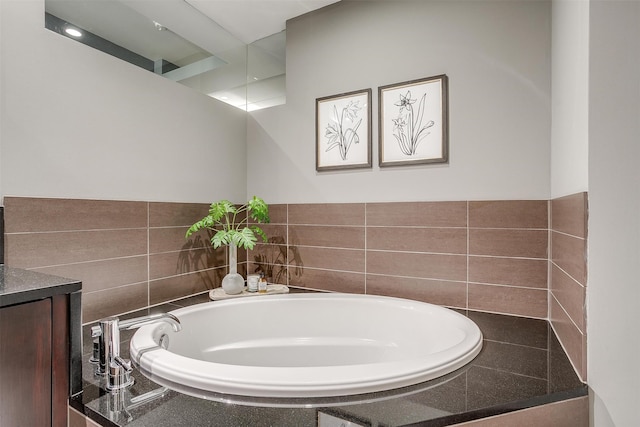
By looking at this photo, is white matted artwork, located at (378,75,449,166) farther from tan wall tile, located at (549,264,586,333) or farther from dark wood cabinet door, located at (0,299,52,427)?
dark wood cabinet door, located at (0,299,52,427)

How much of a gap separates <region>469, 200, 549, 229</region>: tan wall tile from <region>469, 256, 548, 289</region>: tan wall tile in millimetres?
189

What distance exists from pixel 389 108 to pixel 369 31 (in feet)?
1.83

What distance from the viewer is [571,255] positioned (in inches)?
50.0

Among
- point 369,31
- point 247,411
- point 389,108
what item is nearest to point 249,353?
point 247,411

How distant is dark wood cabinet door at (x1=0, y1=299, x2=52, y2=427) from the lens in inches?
36.5

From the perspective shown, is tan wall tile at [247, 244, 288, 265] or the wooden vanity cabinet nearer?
the wooden vanity cabinet

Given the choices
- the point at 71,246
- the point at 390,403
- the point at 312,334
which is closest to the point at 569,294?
the point at 390,403

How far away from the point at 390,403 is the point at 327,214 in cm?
151

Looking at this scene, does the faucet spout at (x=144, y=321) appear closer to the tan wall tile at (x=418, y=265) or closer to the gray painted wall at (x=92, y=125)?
the gray painted wall at (x=92, y=125)

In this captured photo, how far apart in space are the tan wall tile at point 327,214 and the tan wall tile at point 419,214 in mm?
87

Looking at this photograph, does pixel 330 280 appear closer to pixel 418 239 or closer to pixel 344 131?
pixel 418 239

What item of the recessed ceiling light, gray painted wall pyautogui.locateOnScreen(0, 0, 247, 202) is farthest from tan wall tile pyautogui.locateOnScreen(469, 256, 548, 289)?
the recessed ceiling light

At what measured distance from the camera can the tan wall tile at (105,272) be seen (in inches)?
66.4

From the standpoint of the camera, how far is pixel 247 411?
0.95m
